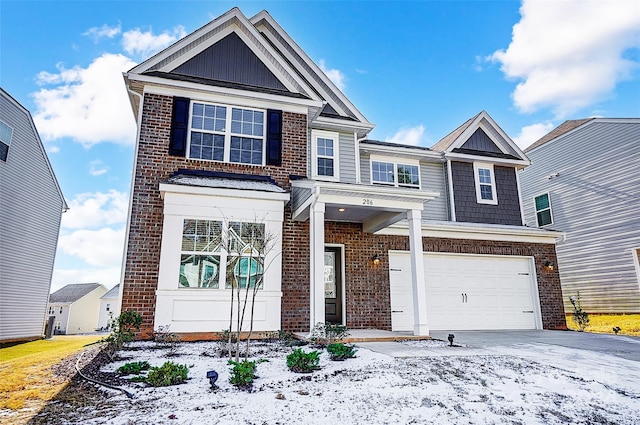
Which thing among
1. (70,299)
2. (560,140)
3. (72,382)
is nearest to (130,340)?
(72,382)

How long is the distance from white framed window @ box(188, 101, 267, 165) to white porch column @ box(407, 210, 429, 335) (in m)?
3.93

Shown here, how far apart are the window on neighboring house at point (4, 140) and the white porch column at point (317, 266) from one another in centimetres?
1149

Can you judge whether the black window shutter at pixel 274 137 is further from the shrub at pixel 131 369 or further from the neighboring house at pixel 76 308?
the neighboring house at pixel 76 308

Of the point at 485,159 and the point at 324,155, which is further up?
the point at 485,159

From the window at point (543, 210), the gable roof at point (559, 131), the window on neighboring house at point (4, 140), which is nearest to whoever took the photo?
the window on neighboring house at point (4, 140)

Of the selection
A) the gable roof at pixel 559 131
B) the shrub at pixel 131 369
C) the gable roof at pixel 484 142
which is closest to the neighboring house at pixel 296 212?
the gable roof at pixel 484 142

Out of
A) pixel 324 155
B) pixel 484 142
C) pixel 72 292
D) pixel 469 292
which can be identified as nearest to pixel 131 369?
pixel 324 155

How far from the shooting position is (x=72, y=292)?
1256 inches

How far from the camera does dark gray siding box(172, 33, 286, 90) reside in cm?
928

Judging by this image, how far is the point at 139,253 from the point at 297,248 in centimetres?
341

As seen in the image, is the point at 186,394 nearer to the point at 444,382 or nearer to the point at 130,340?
the point at 444,382

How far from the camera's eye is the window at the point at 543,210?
1629cm

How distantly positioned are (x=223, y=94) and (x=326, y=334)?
611 cm

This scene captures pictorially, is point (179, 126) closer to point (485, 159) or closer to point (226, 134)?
point (226, 134)
